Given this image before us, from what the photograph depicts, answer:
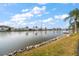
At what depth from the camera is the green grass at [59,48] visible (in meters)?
5.00

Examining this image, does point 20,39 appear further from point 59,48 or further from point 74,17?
point 74,17

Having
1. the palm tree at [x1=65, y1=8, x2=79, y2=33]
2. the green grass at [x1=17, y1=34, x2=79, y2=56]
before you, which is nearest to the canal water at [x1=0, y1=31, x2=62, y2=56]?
the green grass at [x1=17, y1=34, x2=79, y2=56]

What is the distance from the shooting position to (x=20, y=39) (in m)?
5.12

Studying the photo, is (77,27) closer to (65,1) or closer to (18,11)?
(65,1)

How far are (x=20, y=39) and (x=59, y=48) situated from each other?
2.33 feet

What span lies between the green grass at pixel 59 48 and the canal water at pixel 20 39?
0.45 feet

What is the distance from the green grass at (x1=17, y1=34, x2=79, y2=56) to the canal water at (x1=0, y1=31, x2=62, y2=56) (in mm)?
136

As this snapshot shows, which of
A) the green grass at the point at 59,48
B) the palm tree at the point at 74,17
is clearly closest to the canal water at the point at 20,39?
the green grass at the point at 59,48

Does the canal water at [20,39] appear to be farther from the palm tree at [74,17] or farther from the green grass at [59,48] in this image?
the palm tree at [74,17]

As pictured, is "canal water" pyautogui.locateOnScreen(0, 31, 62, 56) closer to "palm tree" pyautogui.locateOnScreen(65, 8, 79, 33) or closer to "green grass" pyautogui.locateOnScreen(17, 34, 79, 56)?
"green grass" pyautogui.locateOnScreen(17, 34, 79, 56)

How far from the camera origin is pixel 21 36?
5.11 meters

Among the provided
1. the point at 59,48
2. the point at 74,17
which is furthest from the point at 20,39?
the point at 74,17

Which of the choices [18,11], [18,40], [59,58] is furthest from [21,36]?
[59,58]

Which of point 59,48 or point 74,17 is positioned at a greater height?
point 74,17
